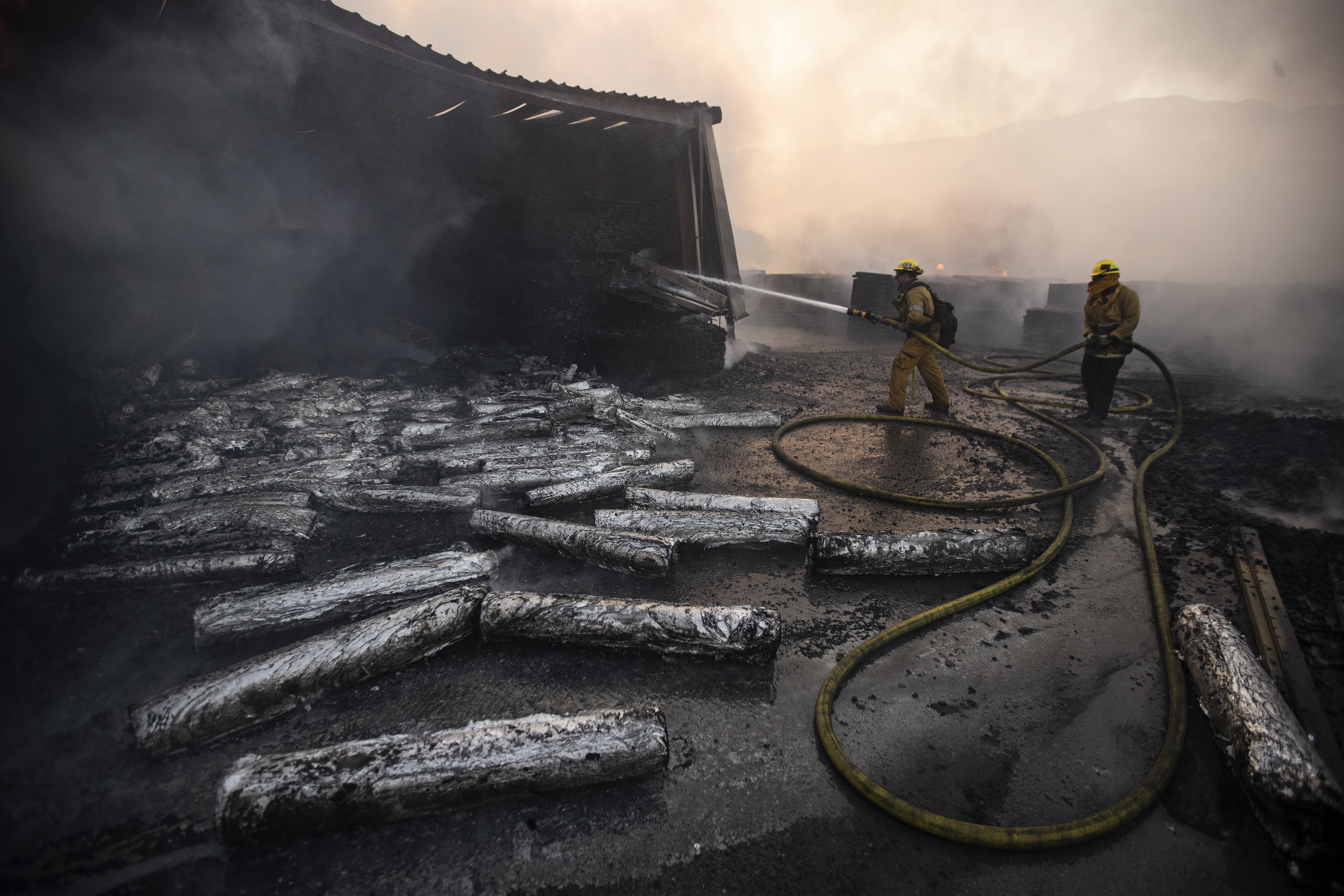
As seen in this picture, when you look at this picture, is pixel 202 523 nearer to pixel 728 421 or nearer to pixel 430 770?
pixel 430 770

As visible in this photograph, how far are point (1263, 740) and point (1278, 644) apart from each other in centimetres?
105

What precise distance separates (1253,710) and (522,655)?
9.40 feet

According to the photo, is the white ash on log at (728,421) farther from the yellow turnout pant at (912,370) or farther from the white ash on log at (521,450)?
the yellow turnout pant at (912,370)

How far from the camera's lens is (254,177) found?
647 centimetres

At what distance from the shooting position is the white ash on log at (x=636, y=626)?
7.31ft

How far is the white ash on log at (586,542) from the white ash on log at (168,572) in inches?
42.0

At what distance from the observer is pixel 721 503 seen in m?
3.45

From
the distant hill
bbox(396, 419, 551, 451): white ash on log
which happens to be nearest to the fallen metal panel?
bbox(396, 419, 551, 451): white ash on log

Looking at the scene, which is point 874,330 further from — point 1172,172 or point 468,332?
point 1172,172

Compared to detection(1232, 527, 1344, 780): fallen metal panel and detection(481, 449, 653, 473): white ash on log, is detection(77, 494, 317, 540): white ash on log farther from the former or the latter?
detection(1232, 527, 1344, 780): fallen metal panel

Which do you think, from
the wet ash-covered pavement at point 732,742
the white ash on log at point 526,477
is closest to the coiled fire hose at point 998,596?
the wet ash-covered pavement at point 732,742

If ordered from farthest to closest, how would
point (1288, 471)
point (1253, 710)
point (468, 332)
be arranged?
point (468, 332) → point (1288, 471) → point (1253, 710)

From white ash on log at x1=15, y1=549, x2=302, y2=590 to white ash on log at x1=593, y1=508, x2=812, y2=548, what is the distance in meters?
1.85

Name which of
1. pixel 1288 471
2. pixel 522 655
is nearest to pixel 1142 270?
pixel 1288 471
